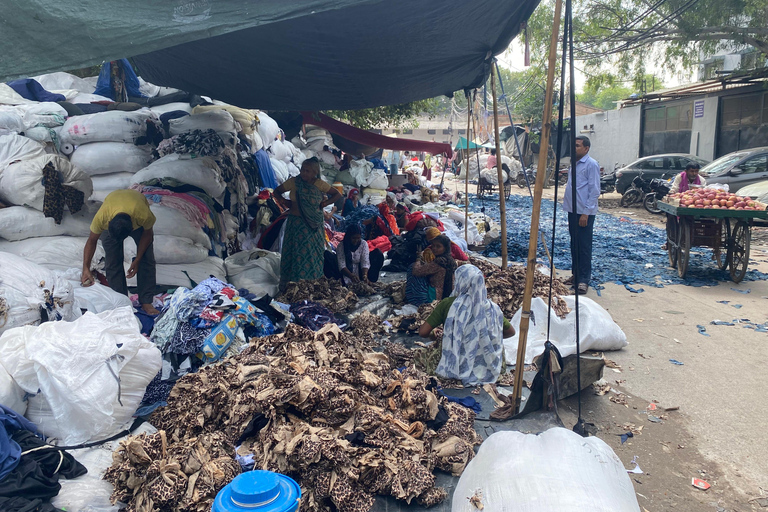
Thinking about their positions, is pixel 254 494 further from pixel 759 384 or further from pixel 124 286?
pixel 759 384

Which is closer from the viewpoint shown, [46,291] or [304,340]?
[304,340]

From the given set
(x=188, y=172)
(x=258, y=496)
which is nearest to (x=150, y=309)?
(x=188, y=172)

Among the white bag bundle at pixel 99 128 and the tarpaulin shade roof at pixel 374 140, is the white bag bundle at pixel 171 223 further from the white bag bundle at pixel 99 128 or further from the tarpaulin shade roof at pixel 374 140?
the tarpaulin shade roof at pixel 374 140

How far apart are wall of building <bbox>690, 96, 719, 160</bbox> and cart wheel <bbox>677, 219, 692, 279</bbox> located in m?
12.3

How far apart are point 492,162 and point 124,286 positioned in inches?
789

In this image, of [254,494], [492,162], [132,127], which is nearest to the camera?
[254,494]

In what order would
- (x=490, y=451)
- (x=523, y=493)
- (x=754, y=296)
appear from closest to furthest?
(x=523, y=493)
(x=490, y=451)
(x=754, y=296)

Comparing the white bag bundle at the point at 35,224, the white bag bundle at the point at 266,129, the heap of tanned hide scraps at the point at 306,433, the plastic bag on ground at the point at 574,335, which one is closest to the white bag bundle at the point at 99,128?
the white bag bundle at the point at 35,224

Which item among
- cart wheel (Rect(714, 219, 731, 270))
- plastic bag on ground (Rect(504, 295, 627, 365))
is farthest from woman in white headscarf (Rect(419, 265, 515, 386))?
cart wheel (Rect(714, 219, 731, 270))

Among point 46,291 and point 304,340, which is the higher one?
point 46,291

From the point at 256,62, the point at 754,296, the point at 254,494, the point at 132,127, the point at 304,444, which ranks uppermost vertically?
the point at 256,62

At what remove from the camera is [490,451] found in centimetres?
237

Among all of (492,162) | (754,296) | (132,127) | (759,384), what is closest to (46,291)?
(132,127)

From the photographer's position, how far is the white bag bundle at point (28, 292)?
353cm
